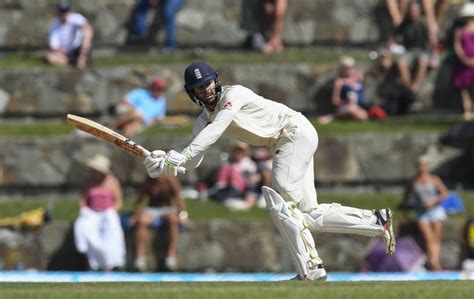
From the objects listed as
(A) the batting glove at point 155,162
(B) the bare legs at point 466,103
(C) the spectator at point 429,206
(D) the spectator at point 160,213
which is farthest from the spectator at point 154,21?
(A) the batting glove at point 155,162

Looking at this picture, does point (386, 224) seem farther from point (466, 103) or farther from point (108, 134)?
point (466, 103)

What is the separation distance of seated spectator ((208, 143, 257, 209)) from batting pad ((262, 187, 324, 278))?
6.24 meters

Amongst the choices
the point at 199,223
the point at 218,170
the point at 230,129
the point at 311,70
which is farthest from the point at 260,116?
the point at 311,70

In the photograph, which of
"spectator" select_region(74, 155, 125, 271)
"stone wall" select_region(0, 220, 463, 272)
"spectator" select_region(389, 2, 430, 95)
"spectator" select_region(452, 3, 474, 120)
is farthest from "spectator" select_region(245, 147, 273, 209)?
"spectator" select_region(452, 3, 474, 120)

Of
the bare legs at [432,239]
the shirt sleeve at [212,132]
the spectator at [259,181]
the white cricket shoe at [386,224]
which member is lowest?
the bare legs at [432,239]

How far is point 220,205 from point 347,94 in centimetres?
282

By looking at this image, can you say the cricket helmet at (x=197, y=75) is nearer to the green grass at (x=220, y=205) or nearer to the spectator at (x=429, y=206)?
the green grass at (x=220, y=205)

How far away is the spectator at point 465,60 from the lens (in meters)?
18.7

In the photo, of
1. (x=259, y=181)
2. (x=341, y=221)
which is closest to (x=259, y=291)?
(x=341, y=221)

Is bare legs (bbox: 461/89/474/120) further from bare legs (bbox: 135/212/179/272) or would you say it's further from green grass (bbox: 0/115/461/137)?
bare legs (bbox: 135/212/179/272)

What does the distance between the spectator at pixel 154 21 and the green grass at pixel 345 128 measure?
92.7 inches

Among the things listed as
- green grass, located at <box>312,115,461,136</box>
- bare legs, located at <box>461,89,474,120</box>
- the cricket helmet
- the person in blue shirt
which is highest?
the cricket helmet

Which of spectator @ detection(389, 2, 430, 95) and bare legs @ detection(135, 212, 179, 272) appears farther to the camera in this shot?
spectator @ detection(389, 2, 430, 95)

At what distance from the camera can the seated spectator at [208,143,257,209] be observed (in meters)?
17.2
